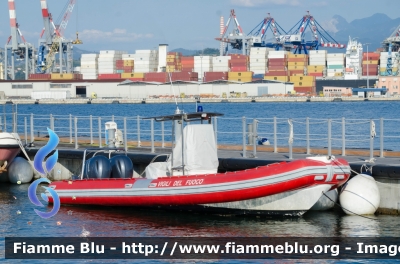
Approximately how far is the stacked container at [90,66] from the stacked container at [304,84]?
53420mm

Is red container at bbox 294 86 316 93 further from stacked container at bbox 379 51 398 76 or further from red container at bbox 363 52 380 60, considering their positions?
red container at bbox 363 52 380 60

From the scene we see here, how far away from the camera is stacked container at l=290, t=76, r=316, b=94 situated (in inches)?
6216

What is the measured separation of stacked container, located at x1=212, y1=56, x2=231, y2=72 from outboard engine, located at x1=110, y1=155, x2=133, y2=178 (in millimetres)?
156152

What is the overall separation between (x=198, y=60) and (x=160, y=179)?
15952cm

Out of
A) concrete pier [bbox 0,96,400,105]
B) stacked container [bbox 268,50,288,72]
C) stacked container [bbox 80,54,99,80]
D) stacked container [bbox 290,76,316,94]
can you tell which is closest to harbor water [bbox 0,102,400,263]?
concrete pier [bbox 0,96,400,105]

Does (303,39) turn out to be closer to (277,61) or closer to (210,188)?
(277,61)

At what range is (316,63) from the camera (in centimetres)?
17675

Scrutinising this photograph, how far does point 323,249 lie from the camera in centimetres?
1392

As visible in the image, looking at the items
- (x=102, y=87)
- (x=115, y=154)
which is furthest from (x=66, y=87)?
(x=115, y=154)

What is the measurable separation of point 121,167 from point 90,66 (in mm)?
173196

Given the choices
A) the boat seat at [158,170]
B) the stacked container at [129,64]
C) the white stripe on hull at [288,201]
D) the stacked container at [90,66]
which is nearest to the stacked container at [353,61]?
the stacked container at [129,64]

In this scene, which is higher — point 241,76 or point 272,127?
point 241,76

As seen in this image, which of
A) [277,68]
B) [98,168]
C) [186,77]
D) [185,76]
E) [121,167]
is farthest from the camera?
[277,68]

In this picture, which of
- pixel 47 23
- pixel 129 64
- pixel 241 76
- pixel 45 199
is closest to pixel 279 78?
pixel 241 76
